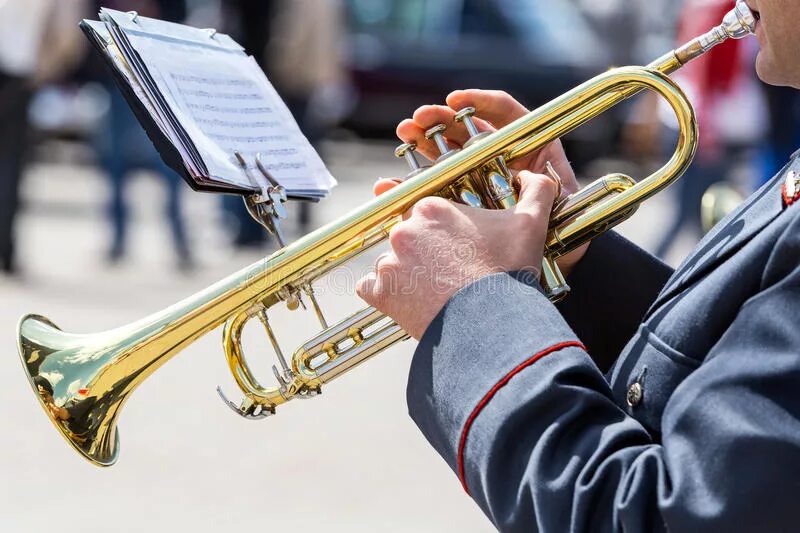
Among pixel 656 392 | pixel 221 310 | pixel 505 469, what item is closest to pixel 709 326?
pixel 656 392

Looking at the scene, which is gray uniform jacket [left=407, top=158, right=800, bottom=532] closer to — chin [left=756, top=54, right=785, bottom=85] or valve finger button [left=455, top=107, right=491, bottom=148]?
chin [left=756, top=54, right=785, bottom=85]

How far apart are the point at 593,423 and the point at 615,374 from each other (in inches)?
6.3

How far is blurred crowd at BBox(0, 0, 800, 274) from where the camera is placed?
17.6 ft

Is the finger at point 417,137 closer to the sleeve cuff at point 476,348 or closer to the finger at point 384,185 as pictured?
the finger at point 384,185

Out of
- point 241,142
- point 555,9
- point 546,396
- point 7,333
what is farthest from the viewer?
point 555,9

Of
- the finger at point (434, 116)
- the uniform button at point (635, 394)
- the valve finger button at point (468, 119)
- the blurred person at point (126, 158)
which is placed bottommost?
the uniform button at point (635, 394)

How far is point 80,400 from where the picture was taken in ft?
5.55

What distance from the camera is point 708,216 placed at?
1.98 meters

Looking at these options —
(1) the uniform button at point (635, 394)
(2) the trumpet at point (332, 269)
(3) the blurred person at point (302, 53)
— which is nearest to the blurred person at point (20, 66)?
(3) the blurred person at point (302, 53)

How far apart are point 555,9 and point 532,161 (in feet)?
27.8

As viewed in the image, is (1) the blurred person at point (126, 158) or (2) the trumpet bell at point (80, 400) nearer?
(2) the trumpet bell at point (80, 400)

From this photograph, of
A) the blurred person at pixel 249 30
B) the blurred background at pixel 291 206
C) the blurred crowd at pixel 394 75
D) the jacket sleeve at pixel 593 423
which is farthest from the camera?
the blurred person at pixel 249 30

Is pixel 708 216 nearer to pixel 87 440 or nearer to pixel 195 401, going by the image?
pixel 87 440

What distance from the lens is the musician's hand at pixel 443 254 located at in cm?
130
